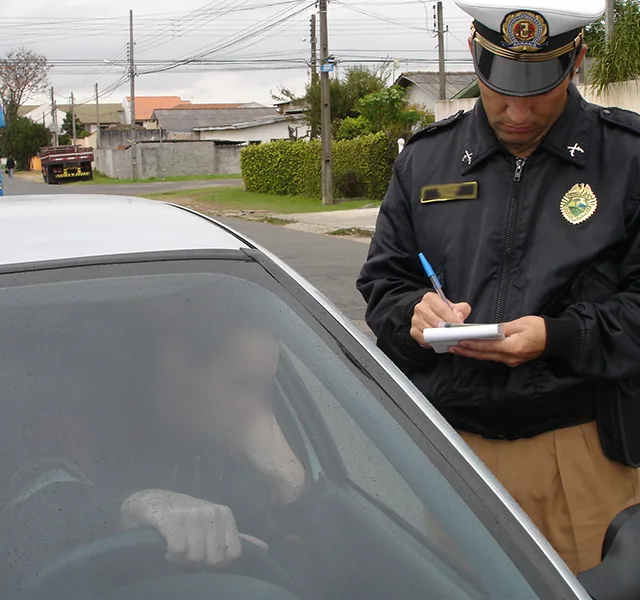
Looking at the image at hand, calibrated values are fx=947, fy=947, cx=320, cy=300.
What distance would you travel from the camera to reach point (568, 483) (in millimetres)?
2098

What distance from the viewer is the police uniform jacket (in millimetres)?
2006

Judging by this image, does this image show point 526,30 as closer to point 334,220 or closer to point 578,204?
point 578,204

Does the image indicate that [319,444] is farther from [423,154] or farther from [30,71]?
[30,71]

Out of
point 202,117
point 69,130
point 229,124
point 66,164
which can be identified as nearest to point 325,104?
point 66,164

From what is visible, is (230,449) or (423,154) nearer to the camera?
(230,449)

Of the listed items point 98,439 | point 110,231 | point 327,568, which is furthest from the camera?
point 110,231

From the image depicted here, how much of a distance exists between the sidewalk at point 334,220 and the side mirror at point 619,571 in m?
15.2

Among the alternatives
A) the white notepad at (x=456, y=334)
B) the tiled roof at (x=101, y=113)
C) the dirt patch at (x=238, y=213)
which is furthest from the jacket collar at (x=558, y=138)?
the tiled roof at (x=101, y=113)

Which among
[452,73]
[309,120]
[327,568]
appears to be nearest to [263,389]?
[327,568]

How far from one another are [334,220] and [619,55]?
6.96m

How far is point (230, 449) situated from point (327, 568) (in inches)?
12.3

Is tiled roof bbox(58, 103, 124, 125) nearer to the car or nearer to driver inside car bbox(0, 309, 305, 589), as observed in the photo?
the car

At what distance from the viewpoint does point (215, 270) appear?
2.03m

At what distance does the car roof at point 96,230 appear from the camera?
6.66ft
